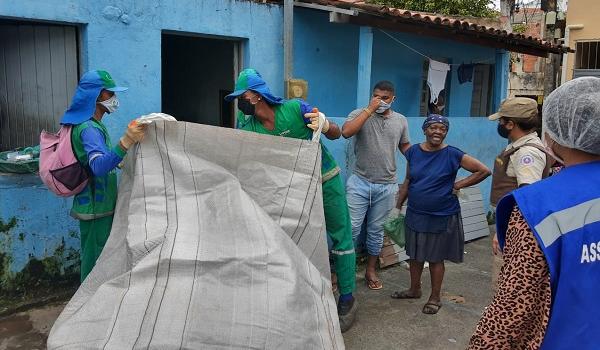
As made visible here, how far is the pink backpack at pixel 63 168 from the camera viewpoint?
303 cm

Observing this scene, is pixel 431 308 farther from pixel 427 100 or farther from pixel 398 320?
pixel 427 100

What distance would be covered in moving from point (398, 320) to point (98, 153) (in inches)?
101

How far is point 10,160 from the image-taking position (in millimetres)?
3867

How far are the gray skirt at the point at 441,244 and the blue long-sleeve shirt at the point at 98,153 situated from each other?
2405mm

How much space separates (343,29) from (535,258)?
5240mm

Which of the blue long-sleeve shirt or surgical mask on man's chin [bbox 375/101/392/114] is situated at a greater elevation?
surgical mask on man's chin [bbox 375/101/392/114]

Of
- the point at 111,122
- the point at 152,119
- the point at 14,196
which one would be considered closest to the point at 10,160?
the point at 14,196

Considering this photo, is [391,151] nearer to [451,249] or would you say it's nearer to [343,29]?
[451,249]

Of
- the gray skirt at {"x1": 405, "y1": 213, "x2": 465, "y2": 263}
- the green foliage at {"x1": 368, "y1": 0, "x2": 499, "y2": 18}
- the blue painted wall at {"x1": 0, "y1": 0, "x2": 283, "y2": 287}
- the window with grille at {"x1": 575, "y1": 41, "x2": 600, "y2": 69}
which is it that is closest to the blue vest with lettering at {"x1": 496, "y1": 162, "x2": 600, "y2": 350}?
the gray skirt at {"x1": 405, "y1": 213, "x2": 465, "y2": 263}

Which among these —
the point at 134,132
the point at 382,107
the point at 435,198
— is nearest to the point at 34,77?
the point at 134,132

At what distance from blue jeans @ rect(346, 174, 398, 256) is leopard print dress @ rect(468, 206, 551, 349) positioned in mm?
3015

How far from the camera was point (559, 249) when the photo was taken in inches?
57.6

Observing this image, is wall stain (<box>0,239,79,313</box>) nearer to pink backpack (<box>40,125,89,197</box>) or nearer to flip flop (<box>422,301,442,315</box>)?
pink backpack (<box>40,125,89,197</box>)

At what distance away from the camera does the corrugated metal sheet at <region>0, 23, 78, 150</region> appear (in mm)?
4223
